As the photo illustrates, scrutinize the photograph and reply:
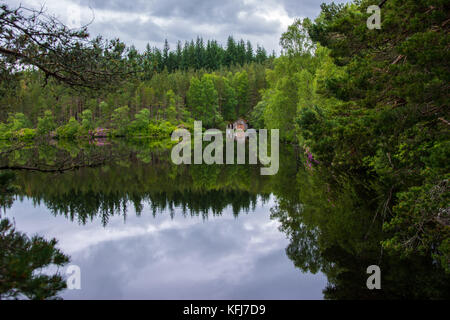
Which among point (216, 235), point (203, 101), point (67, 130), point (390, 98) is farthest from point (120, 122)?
point (390, 98)

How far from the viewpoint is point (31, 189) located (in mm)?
16953

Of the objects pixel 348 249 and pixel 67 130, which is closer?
pixel 348 249

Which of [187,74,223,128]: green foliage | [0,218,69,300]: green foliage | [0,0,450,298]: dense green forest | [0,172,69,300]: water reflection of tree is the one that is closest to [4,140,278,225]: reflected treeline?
[0,0,450,298]: dense green forest

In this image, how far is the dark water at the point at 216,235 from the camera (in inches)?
267

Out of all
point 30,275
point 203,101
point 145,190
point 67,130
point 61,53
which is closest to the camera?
point 30,275

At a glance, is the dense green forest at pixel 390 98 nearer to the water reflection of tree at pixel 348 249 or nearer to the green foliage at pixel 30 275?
the water reflection of tree at pixel 348 249

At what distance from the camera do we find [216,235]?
35.6ft

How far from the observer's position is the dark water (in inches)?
267

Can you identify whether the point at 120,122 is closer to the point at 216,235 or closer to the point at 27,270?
the point at 216,235

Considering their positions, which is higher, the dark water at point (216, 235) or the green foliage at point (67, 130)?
the green foliage at point (67, 130)

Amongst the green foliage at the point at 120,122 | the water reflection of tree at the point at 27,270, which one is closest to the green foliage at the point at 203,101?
the green foliage at the point at 120,122

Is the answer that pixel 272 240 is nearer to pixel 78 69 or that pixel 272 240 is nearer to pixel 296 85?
pixel 78 69

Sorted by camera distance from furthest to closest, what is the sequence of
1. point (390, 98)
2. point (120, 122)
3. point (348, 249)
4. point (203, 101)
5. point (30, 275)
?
point (203, 101) → point (120, 122) → point (348, 249) → point (390, 98) → point (30, 275)
